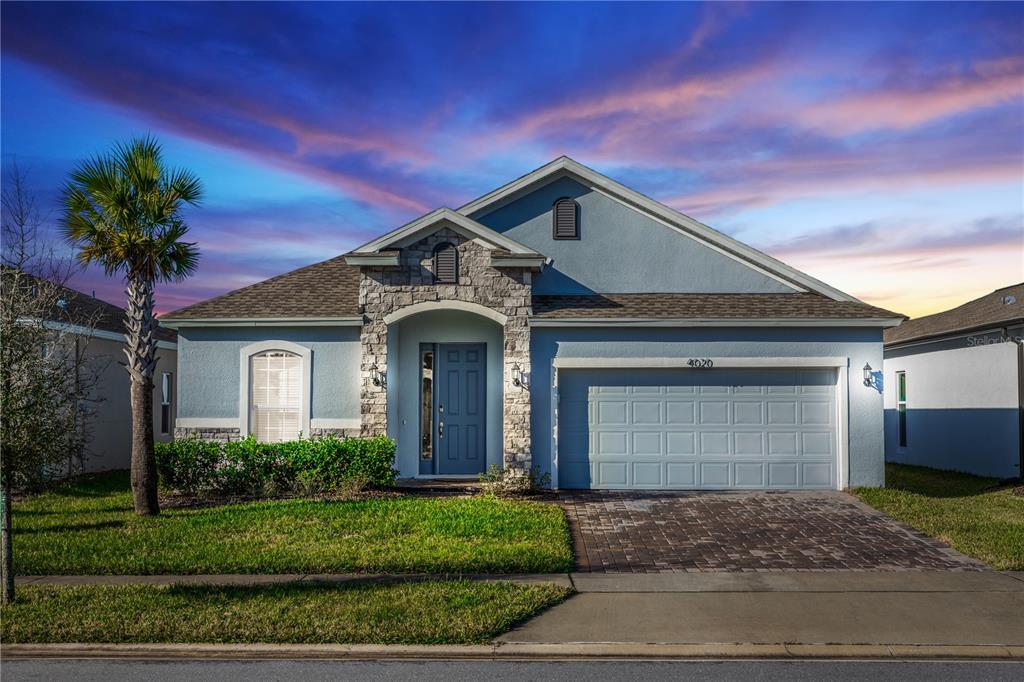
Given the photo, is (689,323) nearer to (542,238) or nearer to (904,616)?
(542,238)

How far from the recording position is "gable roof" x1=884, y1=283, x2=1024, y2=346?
17844 millimetres

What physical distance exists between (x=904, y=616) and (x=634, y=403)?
802cm

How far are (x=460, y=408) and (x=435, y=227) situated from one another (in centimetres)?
380

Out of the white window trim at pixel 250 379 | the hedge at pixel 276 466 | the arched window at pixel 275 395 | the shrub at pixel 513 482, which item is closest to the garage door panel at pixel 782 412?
the shrub at pixel 513 482

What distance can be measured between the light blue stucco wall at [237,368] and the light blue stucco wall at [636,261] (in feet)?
14.6

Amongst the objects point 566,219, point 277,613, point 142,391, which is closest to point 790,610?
point 277,613

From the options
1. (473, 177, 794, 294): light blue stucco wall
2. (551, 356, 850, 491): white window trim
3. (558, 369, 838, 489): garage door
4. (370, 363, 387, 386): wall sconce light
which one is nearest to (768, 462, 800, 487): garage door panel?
(558, 369, 838, 489): garage door

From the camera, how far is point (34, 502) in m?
14.3

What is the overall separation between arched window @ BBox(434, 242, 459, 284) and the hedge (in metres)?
3.28

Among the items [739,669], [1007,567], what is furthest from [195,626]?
[1007,567]

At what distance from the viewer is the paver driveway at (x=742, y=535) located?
9.69 m

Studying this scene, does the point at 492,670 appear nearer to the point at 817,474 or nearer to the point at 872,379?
the point at 817,474

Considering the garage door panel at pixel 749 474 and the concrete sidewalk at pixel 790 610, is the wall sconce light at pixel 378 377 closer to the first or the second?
the garage door panel at pixel 749 474

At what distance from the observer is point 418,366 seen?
651 inches
